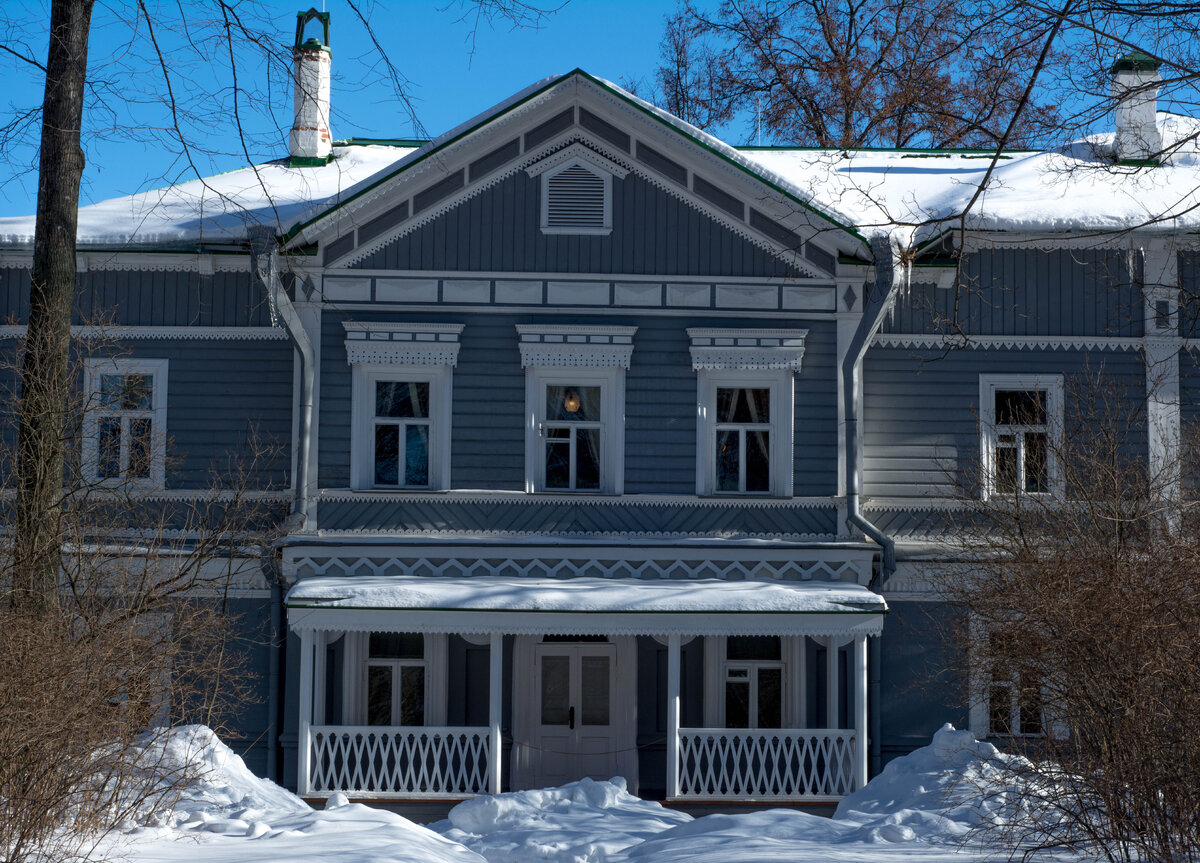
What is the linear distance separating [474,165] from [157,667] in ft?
22.7

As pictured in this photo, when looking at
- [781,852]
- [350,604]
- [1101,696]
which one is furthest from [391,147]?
[1101,696]

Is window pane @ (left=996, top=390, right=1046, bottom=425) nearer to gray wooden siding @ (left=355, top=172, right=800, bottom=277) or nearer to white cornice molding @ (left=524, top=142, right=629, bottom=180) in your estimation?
gray wooden siding @ (left=355, top=172, right=800, bottom=277)

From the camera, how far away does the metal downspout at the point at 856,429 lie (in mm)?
13117

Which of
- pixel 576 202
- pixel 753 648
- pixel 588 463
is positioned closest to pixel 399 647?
pixel 588 463

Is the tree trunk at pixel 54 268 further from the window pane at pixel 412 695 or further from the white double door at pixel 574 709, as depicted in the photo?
the white double door at pixel 574 709

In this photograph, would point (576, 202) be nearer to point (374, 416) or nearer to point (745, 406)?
point (745, 406)

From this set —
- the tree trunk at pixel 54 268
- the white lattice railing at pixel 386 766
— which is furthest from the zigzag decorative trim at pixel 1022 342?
the tree trunk at pixel 54 268

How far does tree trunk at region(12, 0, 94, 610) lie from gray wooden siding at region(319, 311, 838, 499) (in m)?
3.69

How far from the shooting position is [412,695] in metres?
14.2

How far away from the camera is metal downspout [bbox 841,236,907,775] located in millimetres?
13117

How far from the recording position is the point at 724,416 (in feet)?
46.0

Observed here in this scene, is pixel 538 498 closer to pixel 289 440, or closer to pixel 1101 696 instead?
pixel 289 440

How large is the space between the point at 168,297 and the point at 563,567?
542cm

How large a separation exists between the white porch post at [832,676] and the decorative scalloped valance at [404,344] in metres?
5.05
